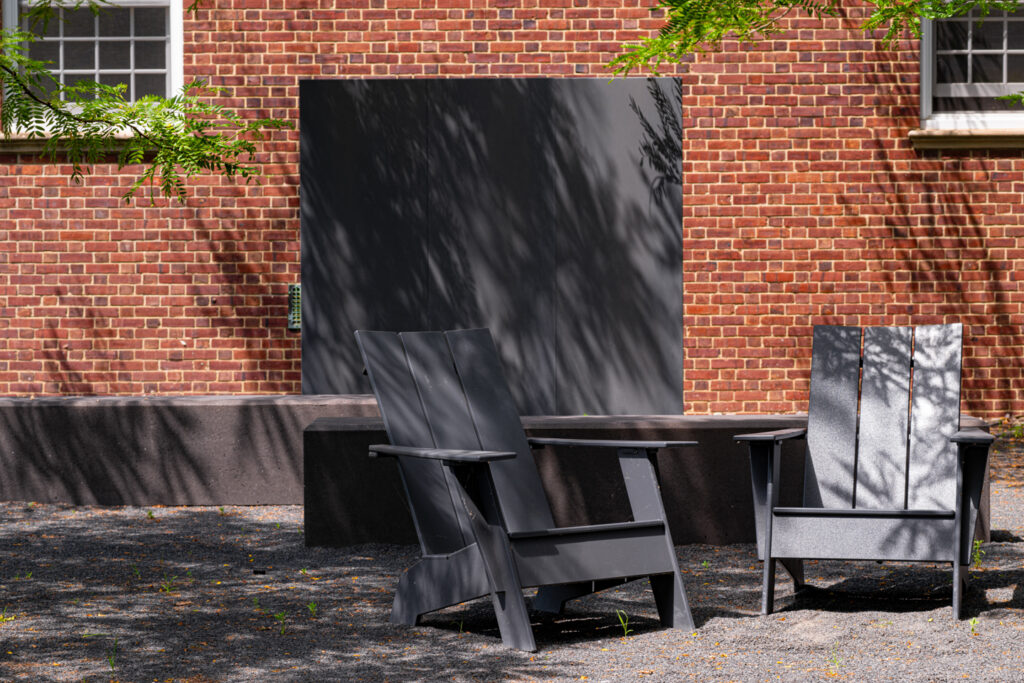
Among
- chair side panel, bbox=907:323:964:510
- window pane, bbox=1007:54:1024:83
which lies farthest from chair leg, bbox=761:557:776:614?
window pane, bbox=1007:54:1024:83

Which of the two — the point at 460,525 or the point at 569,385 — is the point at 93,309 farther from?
the point at 460,525

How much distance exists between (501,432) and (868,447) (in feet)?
4.94

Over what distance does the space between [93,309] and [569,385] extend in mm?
3433

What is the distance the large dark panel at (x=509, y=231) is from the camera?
825 centimetres

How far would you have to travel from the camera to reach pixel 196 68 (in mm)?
8609

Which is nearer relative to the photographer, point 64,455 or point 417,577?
point 417,577

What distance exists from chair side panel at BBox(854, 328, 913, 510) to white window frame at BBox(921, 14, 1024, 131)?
4303mm

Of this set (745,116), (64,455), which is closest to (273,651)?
(64,455)

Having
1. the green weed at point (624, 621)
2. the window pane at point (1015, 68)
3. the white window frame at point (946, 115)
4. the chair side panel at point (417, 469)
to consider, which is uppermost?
the window pane at point (1015, 68)

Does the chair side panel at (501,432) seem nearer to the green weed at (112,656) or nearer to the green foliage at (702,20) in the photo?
the green weed at (112,656)

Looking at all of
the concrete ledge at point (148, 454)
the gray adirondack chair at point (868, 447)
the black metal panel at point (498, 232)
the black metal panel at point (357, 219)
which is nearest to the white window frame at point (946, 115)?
the black metal panel at point (498, 232)

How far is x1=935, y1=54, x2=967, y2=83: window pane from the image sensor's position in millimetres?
8891

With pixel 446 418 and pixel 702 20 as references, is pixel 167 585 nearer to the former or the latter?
pixel 446 418

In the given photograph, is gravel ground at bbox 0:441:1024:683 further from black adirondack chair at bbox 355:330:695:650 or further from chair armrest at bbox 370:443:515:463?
chair armrest at bbox 370:443:515:463
